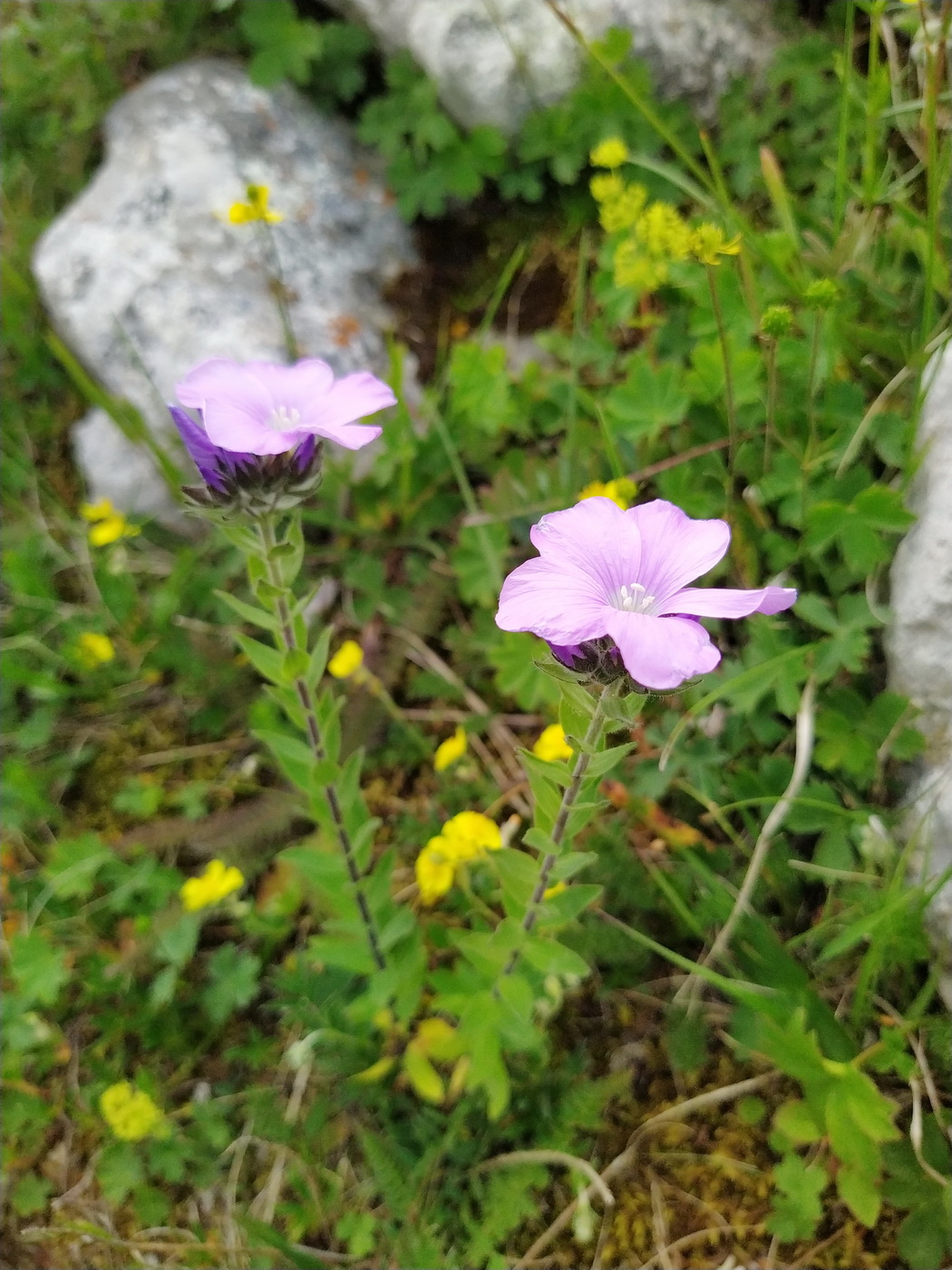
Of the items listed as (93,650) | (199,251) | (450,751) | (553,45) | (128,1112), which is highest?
(553,45)

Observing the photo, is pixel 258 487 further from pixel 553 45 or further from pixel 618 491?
pixel 553 45

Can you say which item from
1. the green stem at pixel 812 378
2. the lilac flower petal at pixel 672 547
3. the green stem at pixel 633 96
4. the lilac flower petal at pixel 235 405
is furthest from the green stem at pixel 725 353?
the lilac flower petal at pixel 235 405

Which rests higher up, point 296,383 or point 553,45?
point 553,45

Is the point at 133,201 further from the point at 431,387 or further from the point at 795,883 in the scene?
the point at 795,883

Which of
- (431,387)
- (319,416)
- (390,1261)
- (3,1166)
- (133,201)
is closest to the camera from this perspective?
(319,416)

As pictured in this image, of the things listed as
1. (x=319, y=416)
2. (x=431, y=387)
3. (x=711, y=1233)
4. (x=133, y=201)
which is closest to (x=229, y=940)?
(x=711, y=1233)

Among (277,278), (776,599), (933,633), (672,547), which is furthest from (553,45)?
(776,599)
